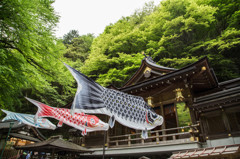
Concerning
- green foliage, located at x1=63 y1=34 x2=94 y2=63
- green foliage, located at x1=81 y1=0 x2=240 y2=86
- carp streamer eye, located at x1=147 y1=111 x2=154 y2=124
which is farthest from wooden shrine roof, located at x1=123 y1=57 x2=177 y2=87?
green foliage, located at x1=63 y1=34 x2=94 y2=63

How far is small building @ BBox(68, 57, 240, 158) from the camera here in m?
6.78

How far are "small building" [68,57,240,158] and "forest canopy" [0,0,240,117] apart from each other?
214 inches

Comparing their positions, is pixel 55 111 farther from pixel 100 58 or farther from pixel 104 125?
pixel 100 58

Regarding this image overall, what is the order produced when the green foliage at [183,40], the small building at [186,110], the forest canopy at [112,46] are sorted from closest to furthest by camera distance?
the forest canopy at [112,46] < the small building at [186,110] < the green foliage at [183,40]

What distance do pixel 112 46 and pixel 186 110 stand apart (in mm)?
14416

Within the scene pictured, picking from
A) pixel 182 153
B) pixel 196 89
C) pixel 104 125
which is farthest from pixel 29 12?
pixel 196 89

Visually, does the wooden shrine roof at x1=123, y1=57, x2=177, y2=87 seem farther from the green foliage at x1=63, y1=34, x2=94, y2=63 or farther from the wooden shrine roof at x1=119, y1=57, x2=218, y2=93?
the green foliage at x1=63, y1=34, x2=94, y2=63

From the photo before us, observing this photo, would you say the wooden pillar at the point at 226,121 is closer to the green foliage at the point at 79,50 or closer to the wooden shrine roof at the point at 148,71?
the wooden shrine roof at the point at 148,71

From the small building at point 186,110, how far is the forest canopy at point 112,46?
5.43 metres

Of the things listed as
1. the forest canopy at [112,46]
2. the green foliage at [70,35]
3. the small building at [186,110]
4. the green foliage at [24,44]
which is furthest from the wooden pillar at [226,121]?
the green foliage at [70,35]

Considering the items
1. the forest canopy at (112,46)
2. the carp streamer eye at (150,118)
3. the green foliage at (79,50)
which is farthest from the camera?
the green foliage at (79,50)

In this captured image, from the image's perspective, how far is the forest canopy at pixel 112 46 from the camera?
21.3 ft

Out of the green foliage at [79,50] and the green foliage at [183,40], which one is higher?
the green foliage at [79,50]

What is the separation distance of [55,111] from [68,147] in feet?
9.95
